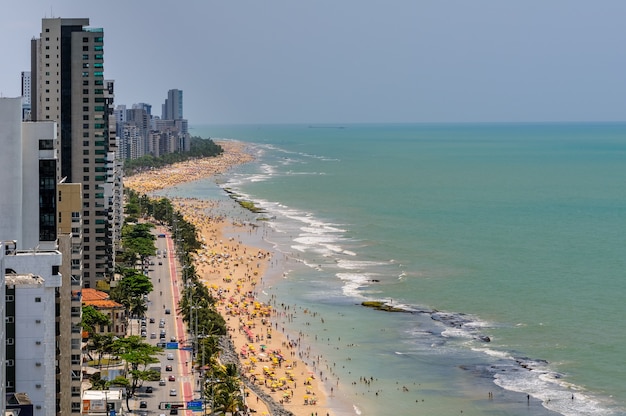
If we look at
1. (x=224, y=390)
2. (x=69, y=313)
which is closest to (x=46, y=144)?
(x=69, y=313)

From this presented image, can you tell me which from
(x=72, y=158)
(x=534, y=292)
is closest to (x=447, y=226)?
(x=534, y=292)

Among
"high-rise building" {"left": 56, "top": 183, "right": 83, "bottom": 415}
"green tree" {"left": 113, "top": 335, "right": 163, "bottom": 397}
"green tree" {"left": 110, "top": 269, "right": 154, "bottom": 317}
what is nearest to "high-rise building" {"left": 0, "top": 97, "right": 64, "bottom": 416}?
"high-rise building" {"left": 56, "top": 183, "right": 83, "bottom": 415}

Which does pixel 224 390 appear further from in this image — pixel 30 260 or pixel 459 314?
pixel 459 314

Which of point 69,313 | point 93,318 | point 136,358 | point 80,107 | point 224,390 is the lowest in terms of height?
point 136,358

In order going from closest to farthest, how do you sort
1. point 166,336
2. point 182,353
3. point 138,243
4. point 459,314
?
1. point 182,353
2. point 166,336
3. point 459,314
4. point 138,243

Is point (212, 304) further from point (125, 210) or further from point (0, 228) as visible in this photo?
point (125, 210)

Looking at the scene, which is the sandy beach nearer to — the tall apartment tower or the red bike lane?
the red bike lane

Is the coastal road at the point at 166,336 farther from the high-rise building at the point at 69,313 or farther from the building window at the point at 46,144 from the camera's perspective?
the building window at the point at 46,144

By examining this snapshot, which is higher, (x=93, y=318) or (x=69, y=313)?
(x=69, y=313)

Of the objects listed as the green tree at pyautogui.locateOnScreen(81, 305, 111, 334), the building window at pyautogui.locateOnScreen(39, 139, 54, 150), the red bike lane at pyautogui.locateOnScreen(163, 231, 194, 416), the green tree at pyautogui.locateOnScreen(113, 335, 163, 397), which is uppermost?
the building window at pyautogui.locateOnScreen(39, 139, 54, 150)
